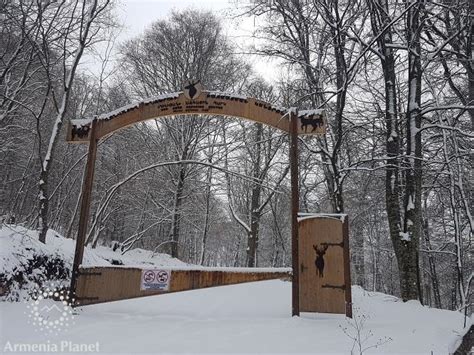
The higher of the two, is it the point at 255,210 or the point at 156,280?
the point at 255,210

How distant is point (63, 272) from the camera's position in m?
7.09

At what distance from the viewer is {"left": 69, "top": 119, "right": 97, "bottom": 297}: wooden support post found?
6.43m

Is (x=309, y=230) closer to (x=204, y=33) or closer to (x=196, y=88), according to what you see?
(x=196, y=88)

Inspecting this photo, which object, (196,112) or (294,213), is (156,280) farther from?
(196,112)

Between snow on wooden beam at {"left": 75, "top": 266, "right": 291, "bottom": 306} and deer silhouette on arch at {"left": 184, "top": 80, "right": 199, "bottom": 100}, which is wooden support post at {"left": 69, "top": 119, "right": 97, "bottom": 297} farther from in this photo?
deer silhouette on arch at {"left": 184, "top": 80, "right": 199, "bottom": 100}

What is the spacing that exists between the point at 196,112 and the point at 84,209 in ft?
9.49

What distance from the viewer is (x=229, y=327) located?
473 cm

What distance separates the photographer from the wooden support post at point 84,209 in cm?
643

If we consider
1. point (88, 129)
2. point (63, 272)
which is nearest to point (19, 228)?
point (63, 272)

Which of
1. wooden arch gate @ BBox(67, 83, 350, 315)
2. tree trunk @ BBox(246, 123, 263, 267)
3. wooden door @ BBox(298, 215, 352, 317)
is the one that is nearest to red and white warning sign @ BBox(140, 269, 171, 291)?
wooden arch gate @ BBox(67, 83, 350, 315)
